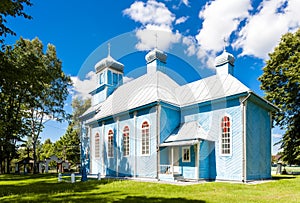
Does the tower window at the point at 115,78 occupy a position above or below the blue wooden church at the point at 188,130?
above

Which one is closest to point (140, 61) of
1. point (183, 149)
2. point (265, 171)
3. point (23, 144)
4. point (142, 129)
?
point (142, 129)

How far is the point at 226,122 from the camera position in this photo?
13.8 metres

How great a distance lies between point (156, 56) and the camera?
19703mm

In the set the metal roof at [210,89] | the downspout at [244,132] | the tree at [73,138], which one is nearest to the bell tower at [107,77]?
the metal roof at [210,89]

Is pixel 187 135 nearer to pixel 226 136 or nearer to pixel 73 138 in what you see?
pixel 226 136

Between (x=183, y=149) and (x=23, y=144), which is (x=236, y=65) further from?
(x=23, y=144)

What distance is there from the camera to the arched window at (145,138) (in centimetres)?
1579

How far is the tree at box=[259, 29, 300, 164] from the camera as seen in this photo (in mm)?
20156

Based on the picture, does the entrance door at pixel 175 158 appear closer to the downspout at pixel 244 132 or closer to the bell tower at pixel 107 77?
the downspout at pixel 244 132

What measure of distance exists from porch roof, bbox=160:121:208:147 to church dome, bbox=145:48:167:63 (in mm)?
6343

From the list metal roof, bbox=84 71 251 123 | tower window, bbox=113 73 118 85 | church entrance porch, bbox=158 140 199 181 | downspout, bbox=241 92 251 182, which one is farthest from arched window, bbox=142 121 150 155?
tower window, bbox=113 73 118 85

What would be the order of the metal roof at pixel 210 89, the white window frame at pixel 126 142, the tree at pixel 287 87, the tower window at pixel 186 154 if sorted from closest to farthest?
the metal roof at pixel 210 89, the tower window at pixel 186 154, the white window frame at pixel 126 142, the tree at pixel 287 87

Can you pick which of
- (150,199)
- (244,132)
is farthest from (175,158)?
(150,199)

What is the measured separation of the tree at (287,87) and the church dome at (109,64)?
499 inches
